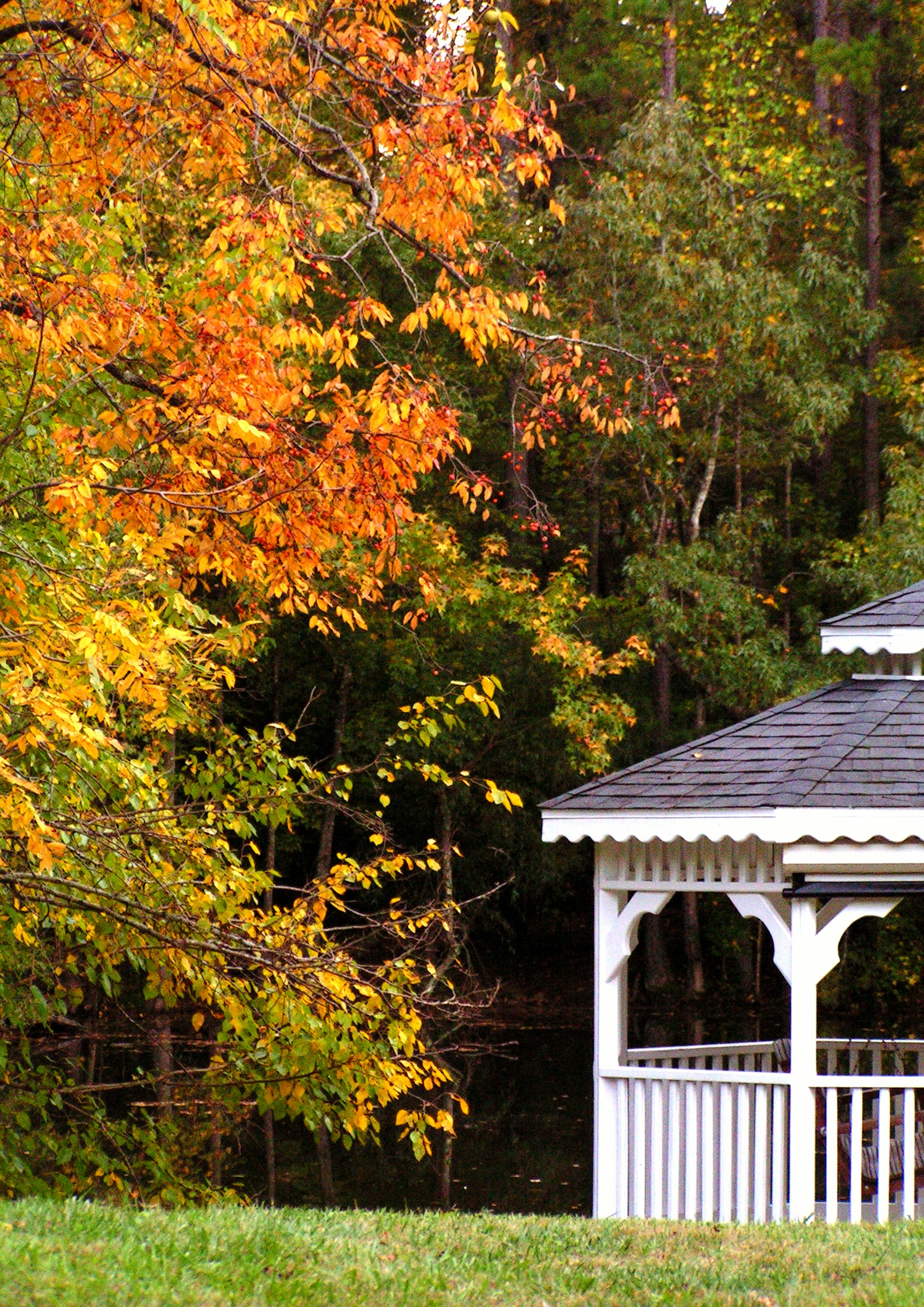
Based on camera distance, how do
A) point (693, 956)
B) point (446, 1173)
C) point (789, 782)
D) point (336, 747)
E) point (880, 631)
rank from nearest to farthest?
point (789, 782) < point (880, 631) < point (446, 1173) < point (336, 747) < point (693, 956)

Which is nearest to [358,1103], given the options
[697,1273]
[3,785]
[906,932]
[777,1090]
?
[697,1273]

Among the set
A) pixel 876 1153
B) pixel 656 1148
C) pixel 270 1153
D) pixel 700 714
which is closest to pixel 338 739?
pixel 700 714

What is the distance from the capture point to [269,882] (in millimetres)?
7535

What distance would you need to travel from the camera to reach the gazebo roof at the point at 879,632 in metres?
9.86

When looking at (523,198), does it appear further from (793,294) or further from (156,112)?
(156,112)

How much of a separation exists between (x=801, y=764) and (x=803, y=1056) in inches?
65.5

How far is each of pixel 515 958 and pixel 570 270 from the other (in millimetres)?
12006

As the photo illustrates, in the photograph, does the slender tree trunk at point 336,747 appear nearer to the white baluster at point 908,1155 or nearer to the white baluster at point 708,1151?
the white baluster at point 708,1151

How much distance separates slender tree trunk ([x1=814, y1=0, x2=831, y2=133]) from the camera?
25297 mm

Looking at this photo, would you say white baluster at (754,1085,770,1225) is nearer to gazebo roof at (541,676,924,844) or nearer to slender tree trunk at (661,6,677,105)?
gazebo roof at (541,676,924,844)

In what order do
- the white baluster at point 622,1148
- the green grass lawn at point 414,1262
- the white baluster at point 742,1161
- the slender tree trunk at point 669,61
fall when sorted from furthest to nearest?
the slender tree trunk at point 669,61
the white baluster at point 622,1148
the white baluster at point 742,1161
the green grass lawn at point 414,1262

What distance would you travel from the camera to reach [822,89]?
26219 millimetres

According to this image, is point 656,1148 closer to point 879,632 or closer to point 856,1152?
point 856,1152

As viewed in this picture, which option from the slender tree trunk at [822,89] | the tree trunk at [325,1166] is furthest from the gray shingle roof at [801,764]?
the slender tree trunk at [822,89]
